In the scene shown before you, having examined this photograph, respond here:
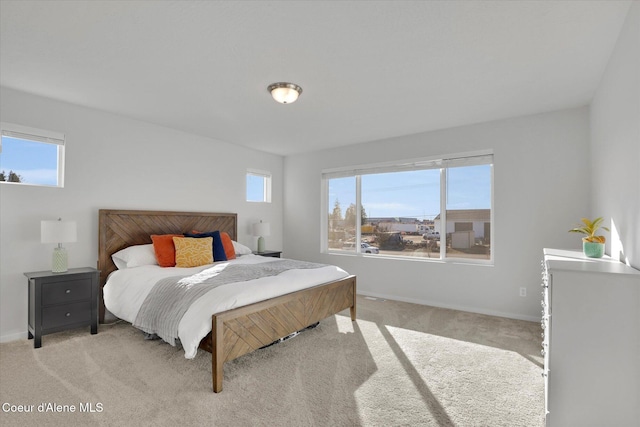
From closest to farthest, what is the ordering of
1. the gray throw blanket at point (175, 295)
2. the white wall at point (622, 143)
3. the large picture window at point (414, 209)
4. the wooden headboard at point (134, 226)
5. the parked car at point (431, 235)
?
the white wall at point (622, 143), the gray throw blanket at point (175, 295), the wooden headboard at point (134, 226), the large picture window at point (414, 209), the parked car at point (431, 235)

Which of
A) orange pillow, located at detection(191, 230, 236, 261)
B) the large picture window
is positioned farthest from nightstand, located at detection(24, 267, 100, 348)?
the large picture window

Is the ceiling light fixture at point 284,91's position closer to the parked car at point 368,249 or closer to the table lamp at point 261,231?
the table lamp at point 261,231

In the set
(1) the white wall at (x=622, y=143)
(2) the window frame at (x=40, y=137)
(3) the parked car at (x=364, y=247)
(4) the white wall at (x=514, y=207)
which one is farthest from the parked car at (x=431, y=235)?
(2) the window frame at (x=40, y=137)

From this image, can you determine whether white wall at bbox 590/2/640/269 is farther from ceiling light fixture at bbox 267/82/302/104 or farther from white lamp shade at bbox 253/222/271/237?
white lamp shade at bbox 253/222/271/237

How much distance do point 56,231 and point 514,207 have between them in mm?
5039

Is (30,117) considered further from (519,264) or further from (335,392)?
(519,264)

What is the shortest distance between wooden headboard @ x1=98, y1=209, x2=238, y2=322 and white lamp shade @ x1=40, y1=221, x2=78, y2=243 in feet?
1.70

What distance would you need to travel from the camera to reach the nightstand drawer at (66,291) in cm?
312

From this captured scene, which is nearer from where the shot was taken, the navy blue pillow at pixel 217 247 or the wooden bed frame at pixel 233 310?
the wooden bed frame at pixel 233 310

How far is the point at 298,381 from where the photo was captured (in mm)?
2457

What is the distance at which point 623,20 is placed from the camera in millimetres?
2055

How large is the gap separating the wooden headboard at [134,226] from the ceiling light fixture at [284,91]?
238 centimetres

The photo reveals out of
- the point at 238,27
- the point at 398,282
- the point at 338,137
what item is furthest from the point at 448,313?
the point at 238,27

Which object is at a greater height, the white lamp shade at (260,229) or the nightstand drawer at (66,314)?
the white lamp shade at (260,229)
